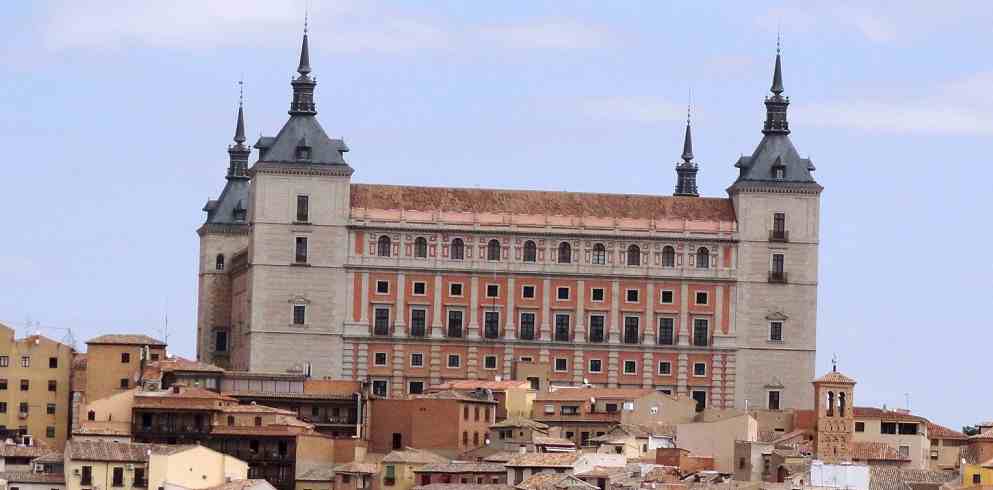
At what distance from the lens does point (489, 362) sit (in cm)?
16338

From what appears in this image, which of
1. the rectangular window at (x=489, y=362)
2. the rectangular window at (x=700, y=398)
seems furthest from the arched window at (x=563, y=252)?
the rectangular window at (x=700, y=398)

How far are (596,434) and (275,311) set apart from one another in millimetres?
17405

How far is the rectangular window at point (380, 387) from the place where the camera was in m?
161

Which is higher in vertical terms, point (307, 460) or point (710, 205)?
point (710, 205)

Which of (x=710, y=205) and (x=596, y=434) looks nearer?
(x=596, y=434)

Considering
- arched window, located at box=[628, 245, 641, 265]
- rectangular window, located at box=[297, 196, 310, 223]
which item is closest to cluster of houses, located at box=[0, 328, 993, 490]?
arched window, located at box=[628, 245, 641, 265]

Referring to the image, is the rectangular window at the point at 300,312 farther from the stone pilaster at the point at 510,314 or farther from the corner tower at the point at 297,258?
the stone pilaster at the point at 510,314

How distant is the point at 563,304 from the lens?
538ft

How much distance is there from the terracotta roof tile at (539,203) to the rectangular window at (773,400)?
7.93m

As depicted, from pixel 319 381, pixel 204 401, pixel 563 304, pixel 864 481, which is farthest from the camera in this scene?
pixel 563 304

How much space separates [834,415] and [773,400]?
651 inches

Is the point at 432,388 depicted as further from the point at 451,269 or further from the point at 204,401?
the point at 204,401

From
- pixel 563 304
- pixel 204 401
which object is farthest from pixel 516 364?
pixel 204 401

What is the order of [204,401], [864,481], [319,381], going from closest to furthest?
[864,481]
[204,401]
[319,381]
